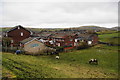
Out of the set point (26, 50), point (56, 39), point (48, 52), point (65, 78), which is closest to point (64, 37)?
point (56, 39)

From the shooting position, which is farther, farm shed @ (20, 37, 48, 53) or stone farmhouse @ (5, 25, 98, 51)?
stone farmhouse @ (5, 25, 98, 51)

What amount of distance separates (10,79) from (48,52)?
2201cm

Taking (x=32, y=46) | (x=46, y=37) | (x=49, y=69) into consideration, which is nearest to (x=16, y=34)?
(x=32, y=46)

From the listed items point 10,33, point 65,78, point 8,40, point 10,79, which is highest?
point 10,33

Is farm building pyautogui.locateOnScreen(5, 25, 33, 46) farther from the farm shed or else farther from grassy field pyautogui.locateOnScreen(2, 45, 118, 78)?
grassy field pyautogui.locateOnScreen(2, 45, 118, 78)

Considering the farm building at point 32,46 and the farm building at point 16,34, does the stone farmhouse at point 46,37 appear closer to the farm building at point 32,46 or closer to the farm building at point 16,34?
the farm building at point 16,34

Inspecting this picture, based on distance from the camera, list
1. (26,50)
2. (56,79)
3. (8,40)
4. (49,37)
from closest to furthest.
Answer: (56,79)
(26,50)
(8,40)
(49,37)

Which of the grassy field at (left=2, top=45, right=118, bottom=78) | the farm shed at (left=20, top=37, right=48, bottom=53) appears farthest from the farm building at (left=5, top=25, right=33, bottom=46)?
the grassy field at (left=2, top=45, right=118, bottom=78)

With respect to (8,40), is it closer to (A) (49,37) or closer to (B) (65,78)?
(A) (49,37)

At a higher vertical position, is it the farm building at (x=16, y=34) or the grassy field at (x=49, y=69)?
the farm building at (x=16, y=34)

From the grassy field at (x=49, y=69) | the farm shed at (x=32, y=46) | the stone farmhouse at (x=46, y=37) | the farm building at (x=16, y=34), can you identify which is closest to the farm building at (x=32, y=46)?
the farm shed at (x=32, y=46)

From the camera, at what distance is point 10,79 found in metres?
8.64

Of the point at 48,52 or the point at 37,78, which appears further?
the point at 48,52

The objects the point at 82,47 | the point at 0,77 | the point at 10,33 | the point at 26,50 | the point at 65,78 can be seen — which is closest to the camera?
the point at 0,77
